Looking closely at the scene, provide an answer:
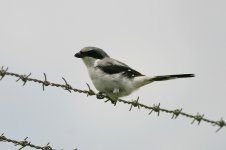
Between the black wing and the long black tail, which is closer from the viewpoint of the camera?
the long black tail

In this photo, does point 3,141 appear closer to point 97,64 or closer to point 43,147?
point 43,147

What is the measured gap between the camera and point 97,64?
9.01 meters

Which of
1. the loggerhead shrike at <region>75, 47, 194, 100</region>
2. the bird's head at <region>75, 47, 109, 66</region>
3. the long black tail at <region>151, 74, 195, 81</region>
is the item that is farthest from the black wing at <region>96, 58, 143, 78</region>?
the long black tail at <region>151, 74, 195, 81</region>

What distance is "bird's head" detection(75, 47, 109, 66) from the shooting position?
30.3ft

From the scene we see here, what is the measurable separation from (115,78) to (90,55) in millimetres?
977

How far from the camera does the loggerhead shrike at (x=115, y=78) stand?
8531 mm

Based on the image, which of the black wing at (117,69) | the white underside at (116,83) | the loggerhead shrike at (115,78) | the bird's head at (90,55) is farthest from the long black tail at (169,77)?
the bird's head at (90,55)

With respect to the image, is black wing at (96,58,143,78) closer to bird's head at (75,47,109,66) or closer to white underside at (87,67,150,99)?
white underside at (87,67,150,99)

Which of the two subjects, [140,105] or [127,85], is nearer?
[140,105]

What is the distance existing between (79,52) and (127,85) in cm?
129

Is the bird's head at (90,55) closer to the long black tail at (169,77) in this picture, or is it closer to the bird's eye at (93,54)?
the bird's eye at (93,54)

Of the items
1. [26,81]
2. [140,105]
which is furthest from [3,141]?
[140,105]

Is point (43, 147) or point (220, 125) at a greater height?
point (220, 125)

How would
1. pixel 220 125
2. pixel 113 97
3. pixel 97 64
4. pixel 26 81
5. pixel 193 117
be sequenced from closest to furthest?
pixel 220 125, pixel 193 117, pixel 26 81, pixel 113 97, pixel 97 64
